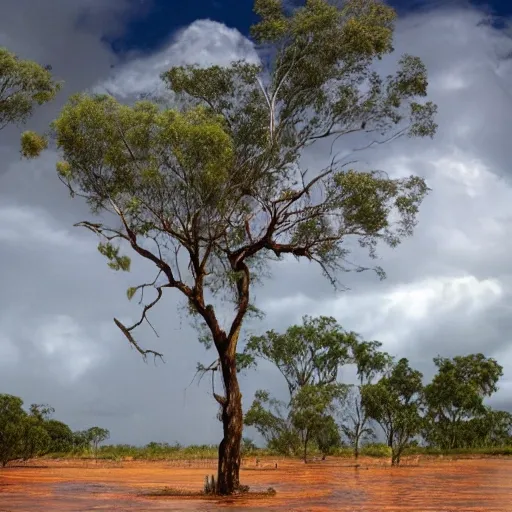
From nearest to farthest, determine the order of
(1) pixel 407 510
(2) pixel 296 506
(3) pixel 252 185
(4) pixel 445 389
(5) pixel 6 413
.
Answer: (1) pixel 407 510 < (2) pixel 296 506 < (3) pixel 252 185 < (5) pixel 6 413 < (4) pixel 445 389

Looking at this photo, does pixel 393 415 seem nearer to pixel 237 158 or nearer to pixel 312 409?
pixel 312 409

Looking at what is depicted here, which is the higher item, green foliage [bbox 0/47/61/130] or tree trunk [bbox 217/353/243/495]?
green foliage [bbox 0/47/61/130]

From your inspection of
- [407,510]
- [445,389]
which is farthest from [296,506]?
[445,389]

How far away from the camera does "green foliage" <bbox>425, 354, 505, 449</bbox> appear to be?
47156mm

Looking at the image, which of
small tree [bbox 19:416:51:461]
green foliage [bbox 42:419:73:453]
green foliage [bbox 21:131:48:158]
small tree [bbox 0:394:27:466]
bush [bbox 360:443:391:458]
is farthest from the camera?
bush [bbox 360:443:391:458]

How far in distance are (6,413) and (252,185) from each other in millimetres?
15760

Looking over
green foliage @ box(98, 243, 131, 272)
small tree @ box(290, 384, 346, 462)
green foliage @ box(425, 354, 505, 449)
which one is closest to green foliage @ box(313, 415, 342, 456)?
small tree @ box(290, 384, 346, 462)

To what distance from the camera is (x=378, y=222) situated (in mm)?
18406

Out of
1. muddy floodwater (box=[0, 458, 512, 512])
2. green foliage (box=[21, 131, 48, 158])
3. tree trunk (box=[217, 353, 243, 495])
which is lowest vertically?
muddy floodwater (box=[0, 458, 512, 512])

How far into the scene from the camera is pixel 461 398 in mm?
46906

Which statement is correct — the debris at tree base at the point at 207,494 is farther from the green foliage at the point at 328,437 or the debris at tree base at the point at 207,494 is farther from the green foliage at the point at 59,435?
the green foliage at the point at 59,435

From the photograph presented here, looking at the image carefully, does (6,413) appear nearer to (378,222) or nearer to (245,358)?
(245,358)

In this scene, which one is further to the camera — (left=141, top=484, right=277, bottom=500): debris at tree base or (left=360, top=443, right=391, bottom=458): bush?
(left=360, top=443, right=391, bottom=458): bush

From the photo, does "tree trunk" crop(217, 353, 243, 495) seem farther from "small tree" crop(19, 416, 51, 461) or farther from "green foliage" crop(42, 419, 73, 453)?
"green foliage" crop(42, 419, 73, 453)
